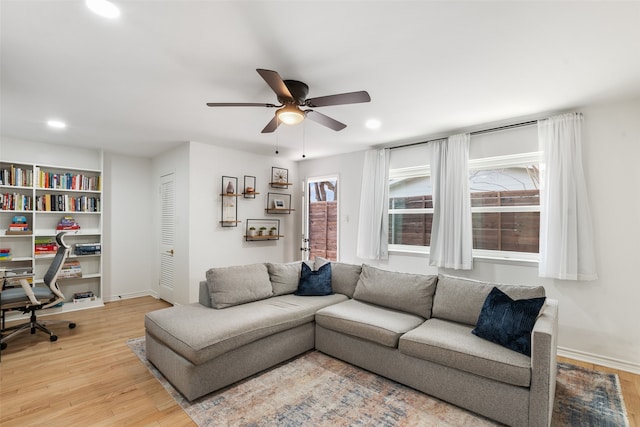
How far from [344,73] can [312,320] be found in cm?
235

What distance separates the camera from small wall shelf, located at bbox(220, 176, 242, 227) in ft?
15.8

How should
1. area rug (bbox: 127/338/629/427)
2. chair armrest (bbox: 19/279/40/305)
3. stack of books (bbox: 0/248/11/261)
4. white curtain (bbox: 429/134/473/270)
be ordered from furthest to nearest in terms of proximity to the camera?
stack of books (bbox: 0/248/11/261)
white curtain (bbox: 429/134/473/270)
chair armrest (bbox: 19/279/40/305)
area rug (bbox: 127/338/629/427)

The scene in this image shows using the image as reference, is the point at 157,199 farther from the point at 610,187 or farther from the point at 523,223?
the point at 610,187

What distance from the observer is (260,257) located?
536 centimetres

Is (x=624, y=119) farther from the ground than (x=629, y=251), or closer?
farther from the ground

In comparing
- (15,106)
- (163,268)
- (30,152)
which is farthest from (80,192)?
(15,106)

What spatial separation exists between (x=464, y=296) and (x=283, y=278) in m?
1.96

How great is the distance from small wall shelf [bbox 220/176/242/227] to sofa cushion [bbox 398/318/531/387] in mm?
3281

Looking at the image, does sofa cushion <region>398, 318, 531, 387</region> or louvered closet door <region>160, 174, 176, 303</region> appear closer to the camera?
sofa cushion <region>398, 318, 531, 387</region>

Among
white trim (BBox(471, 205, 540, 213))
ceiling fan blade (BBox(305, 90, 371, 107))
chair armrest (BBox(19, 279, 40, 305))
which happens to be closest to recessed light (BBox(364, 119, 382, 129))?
ceiling fan blade (BBox(305, 90, 371, 107))

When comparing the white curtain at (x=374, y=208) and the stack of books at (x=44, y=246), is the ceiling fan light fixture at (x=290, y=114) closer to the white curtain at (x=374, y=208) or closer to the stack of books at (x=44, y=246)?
the white curtain at (x=374, y=208)

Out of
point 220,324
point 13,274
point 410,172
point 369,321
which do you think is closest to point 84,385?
point 220,324

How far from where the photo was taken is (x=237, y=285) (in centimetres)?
322

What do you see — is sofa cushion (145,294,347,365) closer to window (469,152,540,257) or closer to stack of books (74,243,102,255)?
window (469,152,540,257)
